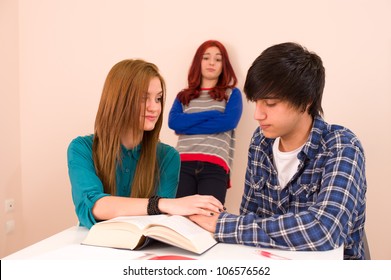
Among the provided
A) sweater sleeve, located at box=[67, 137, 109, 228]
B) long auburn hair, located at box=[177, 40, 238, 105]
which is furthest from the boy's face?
long auburn hair, located at box=[177, 40, 238, 105]

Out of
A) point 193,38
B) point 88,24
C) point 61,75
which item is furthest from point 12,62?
point 193,38

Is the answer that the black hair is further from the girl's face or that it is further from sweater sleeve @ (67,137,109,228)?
sweater sleeve @ (67,137,109,228)

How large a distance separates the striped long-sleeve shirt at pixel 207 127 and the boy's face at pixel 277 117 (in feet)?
5.02

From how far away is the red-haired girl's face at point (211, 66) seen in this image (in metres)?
3.34

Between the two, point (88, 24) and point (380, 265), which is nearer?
point (380, 265)

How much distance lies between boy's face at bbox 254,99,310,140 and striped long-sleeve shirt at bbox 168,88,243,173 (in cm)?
153

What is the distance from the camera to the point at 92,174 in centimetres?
156

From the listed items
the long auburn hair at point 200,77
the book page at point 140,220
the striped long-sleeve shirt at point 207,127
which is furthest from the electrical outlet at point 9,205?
the book page at point 140,220

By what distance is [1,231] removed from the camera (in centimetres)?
341

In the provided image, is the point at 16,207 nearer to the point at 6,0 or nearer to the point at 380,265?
the point at 6,0

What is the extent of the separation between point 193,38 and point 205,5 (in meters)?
0.26

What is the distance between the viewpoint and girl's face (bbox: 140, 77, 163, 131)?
1.71 metres

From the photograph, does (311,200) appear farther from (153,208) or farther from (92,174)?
(92,174)

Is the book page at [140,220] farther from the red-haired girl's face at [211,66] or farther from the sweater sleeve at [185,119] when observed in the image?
the red-haired girl's face at [211,66]
